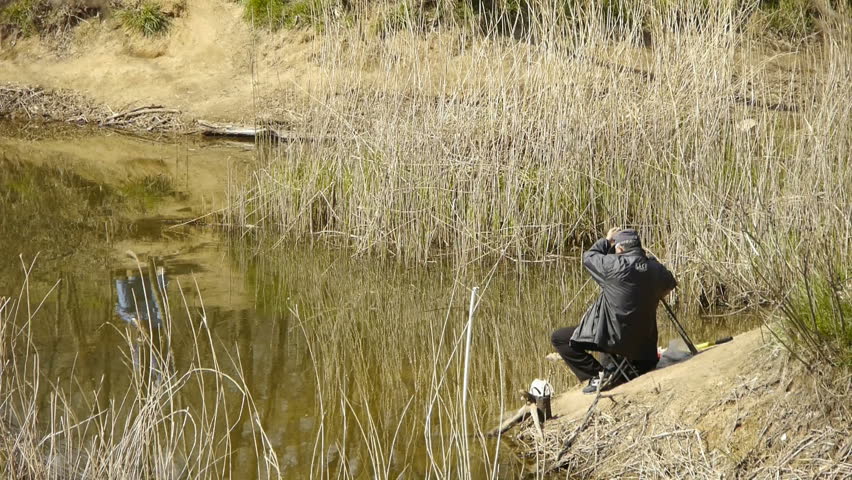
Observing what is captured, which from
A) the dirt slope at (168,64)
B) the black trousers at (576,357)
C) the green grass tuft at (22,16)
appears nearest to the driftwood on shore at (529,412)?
the black trousers at (576,357)

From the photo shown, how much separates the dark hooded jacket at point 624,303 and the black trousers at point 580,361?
0.34 ft

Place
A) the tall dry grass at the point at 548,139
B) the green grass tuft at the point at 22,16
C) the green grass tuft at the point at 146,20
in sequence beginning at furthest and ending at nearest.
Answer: the green grass tuft at the point at 22,16 < the green grass tuft at the point at 146,20 < the tall dry grass at the point at 548,139

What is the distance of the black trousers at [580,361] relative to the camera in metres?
4.96

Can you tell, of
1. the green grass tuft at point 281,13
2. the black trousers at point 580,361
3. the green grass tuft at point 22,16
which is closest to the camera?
the black trousers at point 580,361

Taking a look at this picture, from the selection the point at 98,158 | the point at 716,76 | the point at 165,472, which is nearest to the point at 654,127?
the point at 716,76

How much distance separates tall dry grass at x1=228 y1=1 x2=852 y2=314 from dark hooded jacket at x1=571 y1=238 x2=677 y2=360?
1518mm

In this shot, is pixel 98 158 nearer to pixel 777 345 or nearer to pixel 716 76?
pixel 716 76

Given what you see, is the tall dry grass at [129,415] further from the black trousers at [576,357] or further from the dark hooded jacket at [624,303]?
the dark hooded jacket at [624,303]

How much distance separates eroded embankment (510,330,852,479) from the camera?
3.82 meters

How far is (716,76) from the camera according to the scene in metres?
6.68

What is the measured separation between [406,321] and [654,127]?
2.21 metres

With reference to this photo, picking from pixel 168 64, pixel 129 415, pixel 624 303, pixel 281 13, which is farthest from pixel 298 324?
pixel 168 64

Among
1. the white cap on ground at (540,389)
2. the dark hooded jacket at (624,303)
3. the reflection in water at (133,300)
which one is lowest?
the reflection in water at (133,300)

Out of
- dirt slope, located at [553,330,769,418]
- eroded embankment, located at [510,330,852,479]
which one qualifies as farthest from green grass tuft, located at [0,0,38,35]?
eroded embankment, located at [510,330,852,479]
